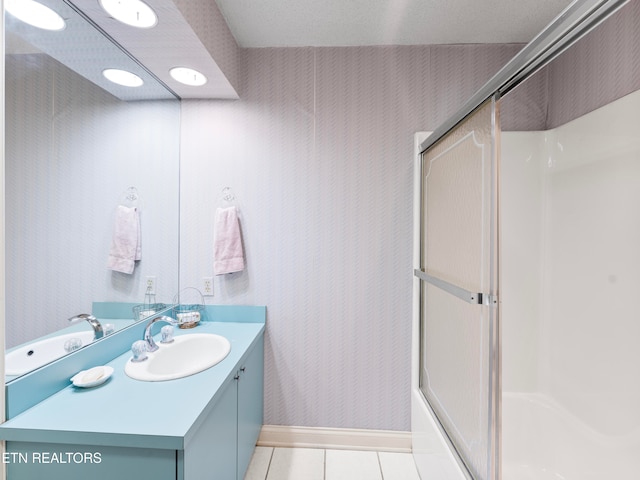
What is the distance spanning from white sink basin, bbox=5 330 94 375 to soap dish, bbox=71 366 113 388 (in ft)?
0.34

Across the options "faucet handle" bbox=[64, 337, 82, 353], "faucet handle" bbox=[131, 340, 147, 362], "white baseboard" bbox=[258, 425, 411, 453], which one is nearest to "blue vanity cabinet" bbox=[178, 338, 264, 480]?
"white baseboard" bbox=[258, 425, 411, 453]

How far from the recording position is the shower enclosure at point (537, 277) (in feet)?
3.83

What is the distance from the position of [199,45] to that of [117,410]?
1.52 m

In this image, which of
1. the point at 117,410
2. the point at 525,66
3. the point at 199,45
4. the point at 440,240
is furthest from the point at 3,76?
the point at 440,240

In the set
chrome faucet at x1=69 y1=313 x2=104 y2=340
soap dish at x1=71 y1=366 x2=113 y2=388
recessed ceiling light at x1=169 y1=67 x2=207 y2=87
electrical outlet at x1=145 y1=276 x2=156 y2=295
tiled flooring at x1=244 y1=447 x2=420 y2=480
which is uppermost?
recessed ceiling light at x1=169 y1=67 x2=207 y2=87

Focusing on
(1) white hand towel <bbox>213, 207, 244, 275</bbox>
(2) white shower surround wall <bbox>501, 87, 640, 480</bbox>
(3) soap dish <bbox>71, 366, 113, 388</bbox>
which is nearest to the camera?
(3) soap dish <bbox>71, 366, 113, 388</bbox>

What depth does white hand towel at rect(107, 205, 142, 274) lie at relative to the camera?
1506 millimetres

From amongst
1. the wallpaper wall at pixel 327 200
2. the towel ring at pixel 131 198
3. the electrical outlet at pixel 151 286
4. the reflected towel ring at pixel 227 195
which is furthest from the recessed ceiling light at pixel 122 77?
the electrical outlet at pixel 151 286

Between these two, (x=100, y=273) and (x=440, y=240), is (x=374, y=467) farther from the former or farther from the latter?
(x=100, y=273)

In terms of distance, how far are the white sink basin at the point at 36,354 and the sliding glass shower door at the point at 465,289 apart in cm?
155

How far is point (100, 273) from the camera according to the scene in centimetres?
143

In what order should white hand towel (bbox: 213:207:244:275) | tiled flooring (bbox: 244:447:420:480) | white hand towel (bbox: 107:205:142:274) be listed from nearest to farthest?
white hand towel (bbox: 107:205:142:274) → tiled flooring (bbox: 244:447:420:480) → white hand towel (bbox: 213:207:244:275)

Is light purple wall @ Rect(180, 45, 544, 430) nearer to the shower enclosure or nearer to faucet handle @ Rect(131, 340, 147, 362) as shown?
the shower enclosure

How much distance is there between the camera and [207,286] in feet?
6.60
